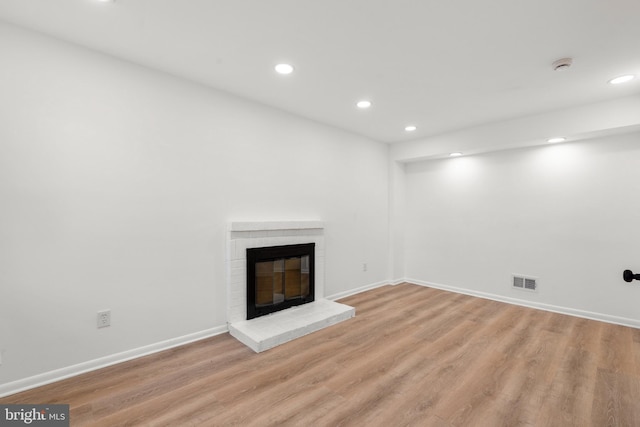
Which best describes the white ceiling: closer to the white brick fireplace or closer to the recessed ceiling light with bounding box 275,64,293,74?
the recessed ceiling light with bounding box 275,64,293,74

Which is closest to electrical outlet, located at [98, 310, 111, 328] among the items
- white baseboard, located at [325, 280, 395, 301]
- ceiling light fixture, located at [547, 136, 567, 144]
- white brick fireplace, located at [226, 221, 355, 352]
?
white brick fireplace, located at [226, 221, 355, 352]

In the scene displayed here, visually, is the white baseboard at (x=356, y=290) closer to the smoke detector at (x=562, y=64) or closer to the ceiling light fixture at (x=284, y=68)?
the ceiling light fixture at (x=284, y=68)

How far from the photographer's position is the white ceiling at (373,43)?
1.82 meters

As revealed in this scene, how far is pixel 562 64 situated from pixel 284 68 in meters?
2.33

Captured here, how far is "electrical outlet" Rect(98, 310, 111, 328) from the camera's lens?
2.32 m

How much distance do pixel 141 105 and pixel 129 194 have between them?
0.79 m

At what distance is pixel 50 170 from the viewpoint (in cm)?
212

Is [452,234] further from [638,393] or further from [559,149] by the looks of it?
[638,393]

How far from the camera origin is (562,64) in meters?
2.41

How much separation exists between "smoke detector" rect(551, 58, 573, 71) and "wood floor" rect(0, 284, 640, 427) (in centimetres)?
251

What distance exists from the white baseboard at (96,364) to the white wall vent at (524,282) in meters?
4.00

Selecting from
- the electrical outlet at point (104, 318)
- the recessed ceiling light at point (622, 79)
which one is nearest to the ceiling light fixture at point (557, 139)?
the recessed ceiling light at point (622, 79)

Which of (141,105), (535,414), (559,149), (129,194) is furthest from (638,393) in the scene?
(141,105)

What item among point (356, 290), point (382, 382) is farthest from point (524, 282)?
point (382, 382)
